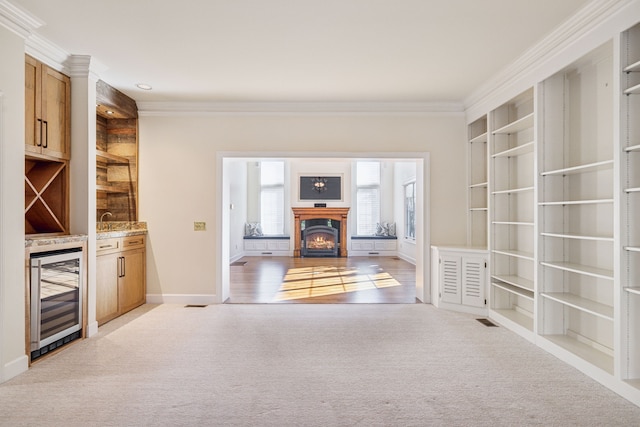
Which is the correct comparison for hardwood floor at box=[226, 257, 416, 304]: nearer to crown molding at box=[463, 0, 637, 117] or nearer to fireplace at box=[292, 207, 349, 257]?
fireplace at box=[292, 207, 349, 257]

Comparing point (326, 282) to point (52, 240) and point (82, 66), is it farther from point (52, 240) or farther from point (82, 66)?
point (82, 66)

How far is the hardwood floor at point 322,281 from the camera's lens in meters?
5.41

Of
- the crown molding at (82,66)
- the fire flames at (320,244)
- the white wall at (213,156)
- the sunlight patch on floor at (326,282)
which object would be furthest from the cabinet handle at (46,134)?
the fire flames at (320,244)

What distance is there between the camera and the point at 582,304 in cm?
299

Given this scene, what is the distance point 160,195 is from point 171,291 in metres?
1.31

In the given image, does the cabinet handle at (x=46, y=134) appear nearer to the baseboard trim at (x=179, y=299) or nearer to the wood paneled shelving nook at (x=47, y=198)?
the wood paneled shelving nook at (x=47, y=198)

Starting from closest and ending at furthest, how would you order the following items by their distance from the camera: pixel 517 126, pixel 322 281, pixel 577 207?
1. pixel 577 207
2. pixel 517 126
3. pixel 322 281

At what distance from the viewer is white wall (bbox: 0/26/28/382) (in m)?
2.66

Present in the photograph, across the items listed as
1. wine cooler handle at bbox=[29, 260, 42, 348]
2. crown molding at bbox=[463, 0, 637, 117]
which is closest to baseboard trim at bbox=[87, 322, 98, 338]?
wine cooler handle at bbox=[29, 260, 42, 348]

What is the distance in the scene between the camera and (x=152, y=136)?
507 cm

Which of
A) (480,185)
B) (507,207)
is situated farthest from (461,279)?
(480,185)

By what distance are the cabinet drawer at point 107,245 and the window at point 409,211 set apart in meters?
7.08

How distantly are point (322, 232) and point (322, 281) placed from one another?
4.05 m

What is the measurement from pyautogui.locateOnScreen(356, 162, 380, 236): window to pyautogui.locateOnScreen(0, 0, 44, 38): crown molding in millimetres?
8975
